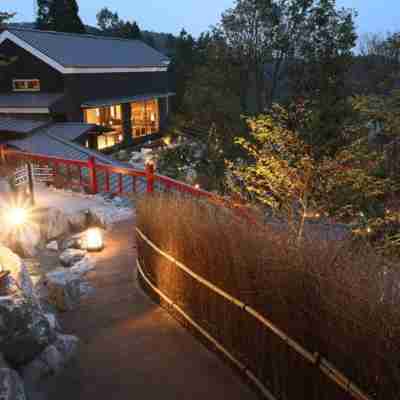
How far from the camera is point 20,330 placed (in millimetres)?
3951

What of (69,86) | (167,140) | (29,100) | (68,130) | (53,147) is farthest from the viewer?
(167,140)

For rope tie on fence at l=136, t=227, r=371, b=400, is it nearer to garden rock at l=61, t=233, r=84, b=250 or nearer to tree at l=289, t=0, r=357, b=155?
garden rock at l=61, t=233, r=84, b=250

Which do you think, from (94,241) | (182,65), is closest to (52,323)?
(94,241)

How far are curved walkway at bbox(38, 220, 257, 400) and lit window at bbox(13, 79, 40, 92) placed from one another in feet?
56.0

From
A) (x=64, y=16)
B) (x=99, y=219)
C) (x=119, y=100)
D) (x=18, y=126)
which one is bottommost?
(x=99, y=219)

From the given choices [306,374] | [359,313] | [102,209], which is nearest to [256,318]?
[306,374]

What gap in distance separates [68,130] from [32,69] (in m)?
4.75

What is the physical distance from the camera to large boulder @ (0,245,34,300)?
4.30 m

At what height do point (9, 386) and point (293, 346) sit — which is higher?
point (293, 346)

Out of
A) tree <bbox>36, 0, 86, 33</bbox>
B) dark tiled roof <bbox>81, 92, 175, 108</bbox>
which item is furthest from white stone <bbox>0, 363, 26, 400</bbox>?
tree <bbox>36, 0, 86, 33</bbox>

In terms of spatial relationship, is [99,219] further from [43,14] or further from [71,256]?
[43,14]

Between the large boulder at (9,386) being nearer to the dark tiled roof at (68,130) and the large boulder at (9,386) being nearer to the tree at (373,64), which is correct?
the dark tiled roof at (68,130)

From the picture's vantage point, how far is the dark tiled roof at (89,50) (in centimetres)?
2012

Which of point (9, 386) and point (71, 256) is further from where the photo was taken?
point (71, 256)
